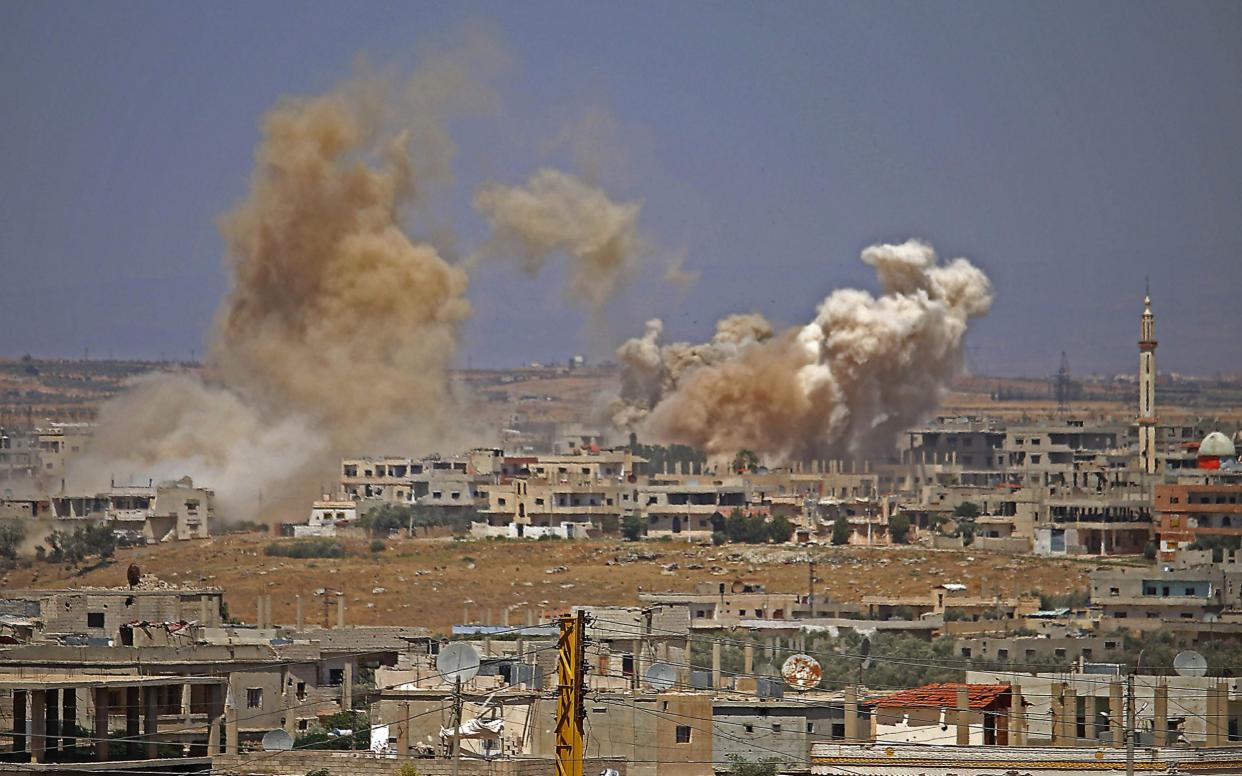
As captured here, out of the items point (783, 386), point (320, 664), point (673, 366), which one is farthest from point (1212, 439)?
point (320, 664)

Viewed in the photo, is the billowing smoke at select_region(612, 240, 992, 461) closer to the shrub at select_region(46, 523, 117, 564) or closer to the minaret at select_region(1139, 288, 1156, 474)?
the minaret at select_region(1139, 288, 1156, 474)

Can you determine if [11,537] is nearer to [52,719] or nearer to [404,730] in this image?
[404,730]

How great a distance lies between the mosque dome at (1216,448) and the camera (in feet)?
277

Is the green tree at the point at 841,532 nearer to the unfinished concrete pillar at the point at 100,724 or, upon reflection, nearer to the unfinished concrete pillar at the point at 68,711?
the unfinished concrete pillar at the point at 68,711

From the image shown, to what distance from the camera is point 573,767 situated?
2531 cm

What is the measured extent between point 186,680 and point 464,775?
511 centimetres

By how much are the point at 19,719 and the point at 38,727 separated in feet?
3.76

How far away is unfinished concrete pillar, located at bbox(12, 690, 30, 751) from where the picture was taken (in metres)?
30.2

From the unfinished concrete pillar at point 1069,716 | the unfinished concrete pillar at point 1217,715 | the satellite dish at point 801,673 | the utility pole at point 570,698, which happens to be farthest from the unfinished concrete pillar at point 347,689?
the utility pole at point 570,698

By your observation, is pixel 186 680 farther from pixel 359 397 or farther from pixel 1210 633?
pixel 359 397

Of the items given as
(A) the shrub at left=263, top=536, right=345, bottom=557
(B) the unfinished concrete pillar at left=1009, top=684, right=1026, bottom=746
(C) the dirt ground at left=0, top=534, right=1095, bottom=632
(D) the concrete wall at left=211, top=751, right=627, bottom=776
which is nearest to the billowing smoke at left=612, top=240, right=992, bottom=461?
(C) the dirt ground at left=0, top=534, right=1095, bottom=632

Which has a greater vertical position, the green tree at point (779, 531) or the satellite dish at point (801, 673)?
the green tree at point (779, 531)

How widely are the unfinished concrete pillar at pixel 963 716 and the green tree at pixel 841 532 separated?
4364cm

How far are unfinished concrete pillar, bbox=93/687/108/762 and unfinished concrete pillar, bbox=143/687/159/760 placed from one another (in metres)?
0.45
